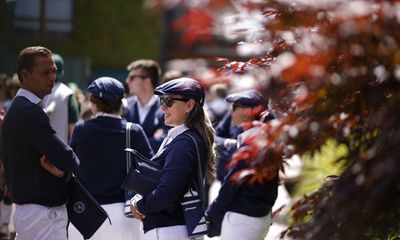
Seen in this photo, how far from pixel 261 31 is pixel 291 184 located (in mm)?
8556

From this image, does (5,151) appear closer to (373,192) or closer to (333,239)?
(333,239)

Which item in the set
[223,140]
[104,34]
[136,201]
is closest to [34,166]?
[136,201]

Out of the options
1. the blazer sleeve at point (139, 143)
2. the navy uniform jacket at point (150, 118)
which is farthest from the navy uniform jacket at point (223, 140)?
the blazer sleeve at point (139, 143)

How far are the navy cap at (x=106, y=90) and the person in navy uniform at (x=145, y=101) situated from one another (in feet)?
5.32

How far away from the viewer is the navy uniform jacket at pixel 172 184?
4.81 m

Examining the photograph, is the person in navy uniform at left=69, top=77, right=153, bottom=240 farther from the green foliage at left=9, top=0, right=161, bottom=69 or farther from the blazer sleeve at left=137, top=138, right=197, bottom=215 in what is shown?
the green foliage at left=9, top=0, right=161, bottom=69

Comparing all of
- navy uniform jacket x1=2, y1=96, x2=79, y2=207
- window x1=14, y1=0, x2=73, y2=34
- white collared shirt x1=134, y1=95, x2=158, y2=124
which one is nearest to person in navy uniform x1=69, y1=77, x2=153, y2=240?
navy uniform jacket x1=2, y1=96, x2=79, y2=207

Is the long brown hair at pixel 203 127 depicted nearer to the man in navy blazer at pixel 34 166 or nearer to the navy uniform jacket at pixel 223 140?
the man in navy blazer at pixel 34 166

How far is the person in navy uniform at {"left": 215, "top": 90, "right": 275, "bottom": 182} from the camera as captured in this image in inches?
247

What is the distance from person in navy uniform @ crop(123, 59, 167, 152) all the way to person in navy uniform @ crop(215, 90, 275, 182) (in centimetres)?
65

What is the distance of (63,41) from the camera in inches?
917

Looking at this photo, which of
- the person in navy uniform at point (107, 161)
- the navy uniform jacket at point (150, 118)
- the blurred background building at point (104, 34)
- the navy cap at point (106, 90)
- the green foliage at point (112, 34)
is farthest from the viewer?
the green foliage at point (112, 34)

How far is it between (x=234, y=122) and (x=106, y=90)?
1308mm

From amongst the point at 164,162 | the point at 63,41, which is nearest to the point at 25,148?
the point at 164,162
